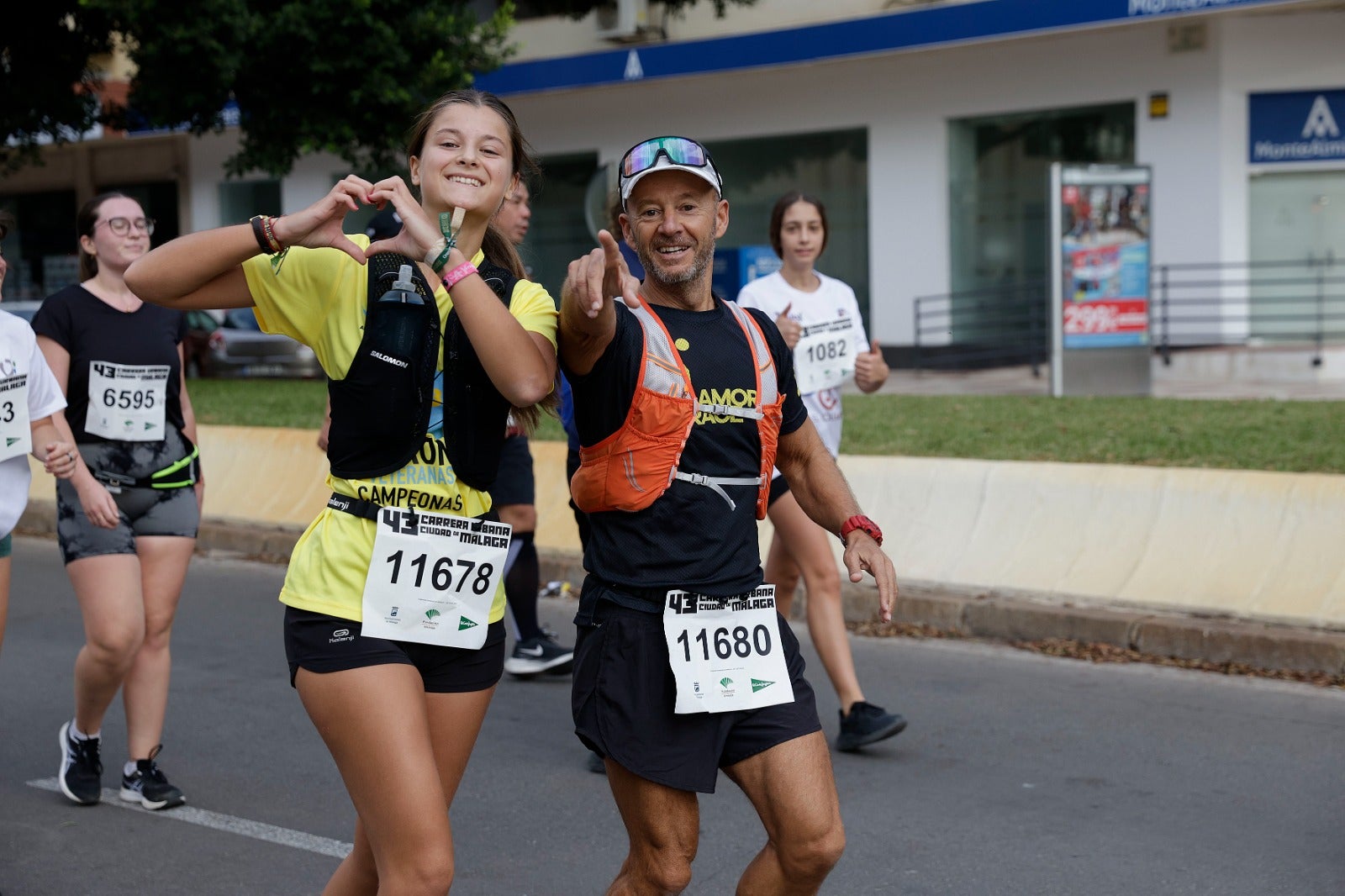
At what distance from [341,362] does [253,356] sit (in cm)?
1980

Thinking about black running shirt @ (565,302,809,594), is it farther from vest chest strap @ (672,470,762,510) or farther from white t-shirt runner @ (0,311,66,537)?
white t-shirt runner @ (0,311,66,537)

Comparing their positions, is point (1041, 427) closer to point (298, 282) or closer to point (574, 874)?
point (574, 874)

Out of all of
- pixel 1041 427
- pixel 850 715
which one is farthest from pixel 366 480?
pixel 1041 427

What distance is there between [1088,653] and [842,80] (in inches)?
Result: 640

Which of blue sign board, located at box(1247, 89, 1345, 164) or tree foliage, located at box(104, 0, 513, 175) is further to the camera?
blue sign board, located at box(1247, 89, 1345, 164)

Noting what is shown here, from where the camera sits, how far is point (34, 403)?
474 centimetres

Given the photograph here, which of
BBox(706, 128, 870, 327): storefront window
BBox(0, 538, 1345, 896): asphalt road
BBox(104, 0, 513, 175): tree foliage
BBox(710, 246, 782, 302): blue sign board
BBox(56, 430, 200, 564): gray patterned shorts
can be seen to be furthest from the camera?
BBox(706, 128, 870, 327): storefront window

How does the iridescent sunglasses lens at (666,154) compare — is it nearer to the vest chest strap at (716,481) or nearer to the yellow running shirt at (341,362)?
the yellow running shirt at (341,362)

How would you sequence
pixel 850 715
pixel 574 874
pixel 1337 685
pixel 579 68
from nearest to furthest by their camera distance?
pixel 574 874 < pixel 850 715 < pixel 1337 685 < pixel 579 68

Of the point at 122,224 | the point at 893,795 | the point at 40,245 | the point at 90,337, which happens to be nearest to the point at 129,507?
the point at 90,337

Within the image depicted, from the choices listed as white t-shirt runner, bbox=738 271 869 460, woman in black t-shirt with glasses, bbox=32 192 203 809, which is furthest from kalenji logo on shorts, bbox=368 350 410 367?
white t-shirt runner, bbox=738 271 869 460

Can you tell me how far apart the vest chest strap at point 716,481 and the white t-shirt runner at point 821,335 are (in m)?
2.75

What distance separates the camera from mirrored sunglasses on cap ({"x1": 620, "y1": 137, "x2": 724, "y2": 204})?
10.9 ft

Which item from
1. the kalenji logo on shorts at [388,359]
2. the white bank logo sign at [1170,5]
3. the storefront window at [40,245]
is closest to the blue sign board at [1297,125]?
the white bank logo sign at [1170,5]
